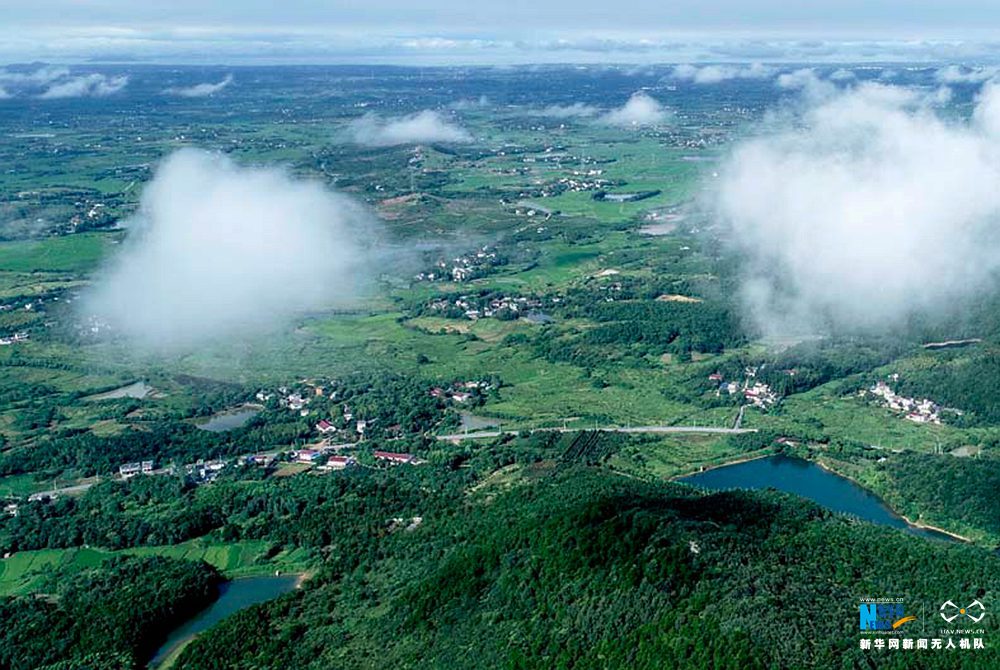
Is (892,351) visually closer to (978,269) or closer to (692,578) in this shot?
(978,269)

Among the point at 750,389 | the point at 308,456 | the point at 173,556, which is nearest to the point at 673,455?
the point at 750,389

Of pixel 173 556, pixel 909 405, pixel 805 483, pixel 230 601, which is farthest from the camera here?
pixel 909 405

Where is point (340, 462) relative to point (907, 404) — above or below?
above

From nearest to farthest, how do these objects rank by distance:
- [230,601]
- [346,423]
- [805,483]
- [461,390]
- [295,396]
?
[230,601], [805,483], [346,423], [295,396], [461,390]

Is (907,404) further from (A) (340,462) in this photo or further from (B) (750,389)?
(A) (340,462)

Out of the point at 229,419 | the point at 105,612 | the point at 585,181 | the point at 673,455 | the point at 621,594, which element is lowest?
the point at 673,455

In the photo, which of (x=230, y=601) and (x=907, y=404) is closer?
(x=230, y=601)

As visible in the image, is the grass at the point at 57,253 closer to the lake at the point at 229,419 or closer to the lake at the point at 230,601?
the lake at the point at 229,419
